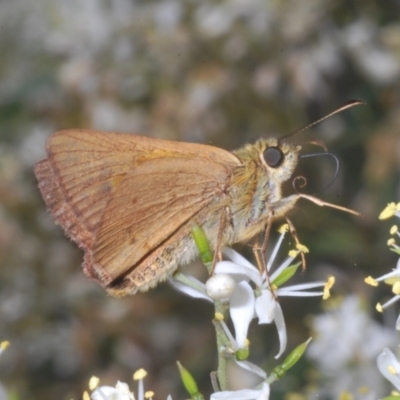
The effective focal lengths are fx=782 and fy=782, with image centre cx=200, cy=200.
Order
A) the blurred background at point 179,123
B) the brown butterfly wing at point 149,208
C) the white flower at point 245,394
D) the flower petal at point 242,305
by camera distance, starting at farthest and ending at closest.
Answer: the blurred background at point 179,123, the brown butterfly wing at point 149,208, the flower petal at point 242,305, the white flower at point 245,394

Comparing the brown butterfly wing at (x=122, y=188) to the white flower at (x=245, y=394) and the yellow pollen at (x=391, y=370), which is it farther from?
the yellow pollen at (x=391, y=370)

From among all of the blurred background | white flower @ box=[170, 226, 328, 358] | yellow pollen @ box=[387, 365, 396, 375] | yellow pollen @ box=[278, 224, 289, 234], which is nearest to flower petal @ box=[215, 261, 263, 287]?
white flower @ box=[170, 226, 328, 358]

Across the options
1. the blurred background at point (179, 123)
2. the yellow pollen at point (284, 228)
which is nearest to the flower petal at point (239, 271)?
the yellow pollen at point (284, 228)

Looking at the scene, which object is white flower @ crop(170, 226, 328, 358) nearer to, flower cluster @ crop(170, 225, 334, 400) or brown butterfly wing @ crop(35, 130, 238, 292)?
flower cluster @ crop(170, 225, 334, 400)

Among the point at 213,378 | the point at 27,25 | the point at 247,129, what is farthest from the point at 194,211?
the point at 27,25

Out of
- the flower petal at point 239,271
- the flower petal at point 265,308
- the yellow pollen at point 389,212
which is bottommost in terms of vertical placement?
the yellow pollen at point 389,212

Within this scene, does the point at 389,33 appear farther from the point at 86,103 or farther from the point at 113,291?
the point at 113,291

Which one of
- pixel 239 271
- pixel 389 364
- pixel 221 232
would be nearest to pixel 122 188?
pixel 221 232
